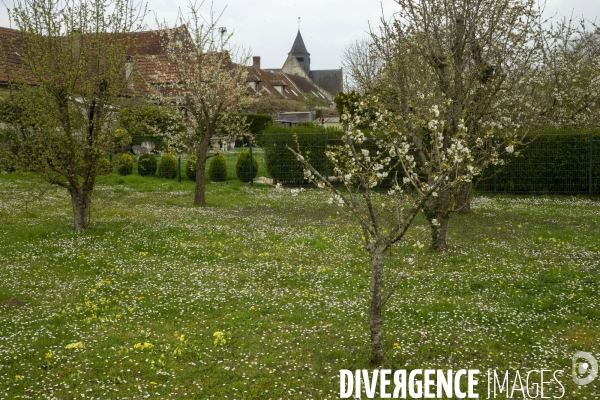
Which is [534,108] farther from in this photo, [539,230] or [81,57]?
[81,57]

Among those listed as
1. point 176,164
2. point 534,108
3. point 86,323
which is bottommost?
point 86,323

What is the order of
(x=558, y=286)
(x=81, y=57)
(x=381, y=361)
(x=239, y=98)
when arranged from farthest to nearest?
(x=239, y=98) < (x=81, y=57) < (x=558, y=286) < (x=381, y=361)

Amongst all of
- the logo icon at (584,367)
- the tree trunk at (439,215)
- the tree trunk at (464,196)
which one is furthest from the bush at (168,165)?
the logo icon at (584,367)

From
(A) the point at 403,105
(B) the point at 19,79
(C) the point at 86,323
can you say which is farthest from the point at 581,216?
(B) the point at 19,79

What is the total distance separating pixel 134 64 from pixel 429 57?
23.5ft

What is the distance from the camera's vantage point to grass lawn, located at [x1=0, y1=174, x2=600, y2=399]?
247 inches

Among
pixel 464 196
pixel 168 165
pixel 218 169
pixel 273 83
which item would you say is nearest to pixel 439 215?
pixel 464 196

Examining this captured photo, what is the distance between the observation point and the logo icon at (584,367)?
5980 mm

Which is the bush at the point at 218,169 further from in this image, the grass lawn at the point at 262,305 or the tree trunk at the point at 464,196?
the tree trunk at the point at 464,196

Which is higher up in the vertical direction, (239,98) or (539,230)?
(239,98)

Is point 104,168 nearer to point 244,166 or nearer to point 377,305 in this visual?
point 377,305

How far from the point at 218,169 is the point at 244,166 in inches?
43.9

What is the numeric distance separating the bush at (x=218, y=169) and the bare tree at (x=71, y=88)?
33.9 feet

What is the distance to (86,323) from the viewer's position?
7801 millimetres
